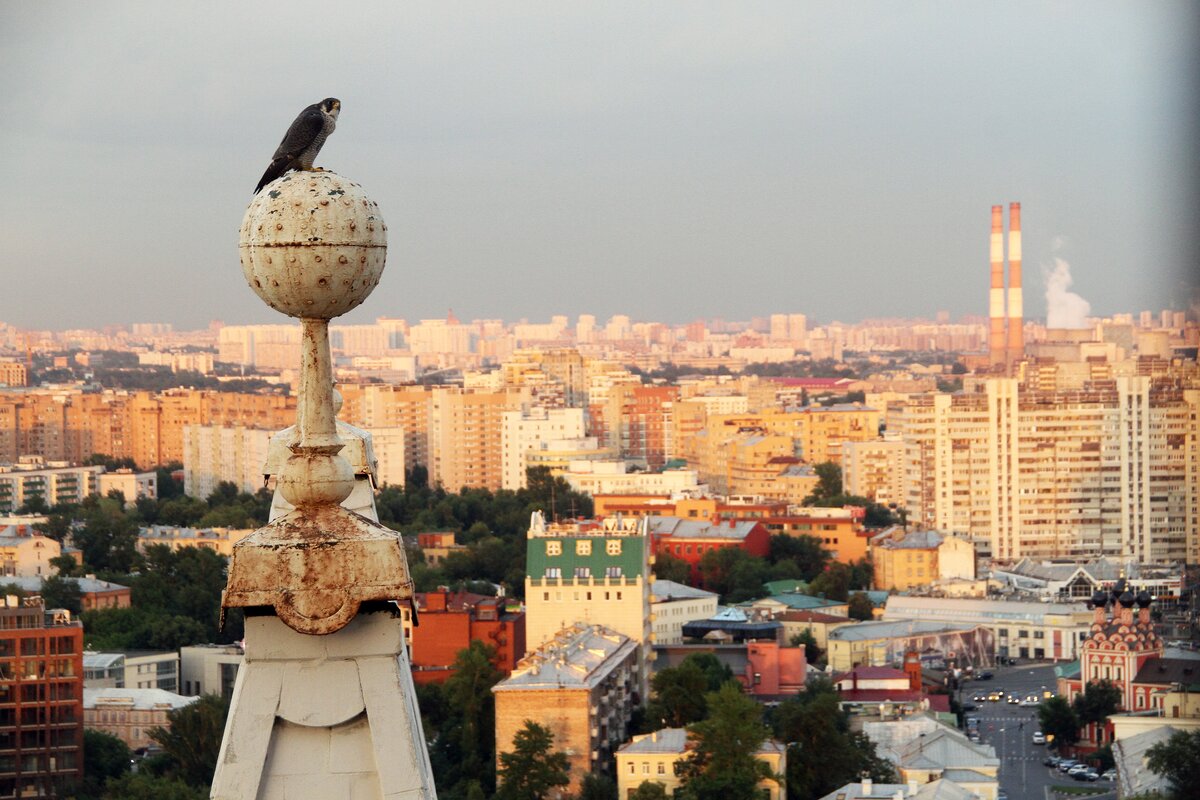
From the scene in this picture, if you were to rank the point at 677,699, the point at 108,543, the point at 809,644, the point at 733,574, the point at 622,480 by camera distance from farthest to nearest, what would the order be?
the point at 622,480, the point at 108,543, the point at 733,574, the point at 809,644, the point at 677,699

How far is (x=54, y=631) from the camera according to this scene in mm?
16594

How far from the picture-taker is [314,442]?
1511 millimetres

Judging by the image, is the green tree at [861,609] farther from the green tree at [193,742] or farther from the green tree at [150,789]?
the green tree at [150,789]

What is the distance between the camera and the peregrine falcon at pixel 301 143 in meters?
1.66

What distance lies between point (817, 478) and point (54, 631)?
2733 cm

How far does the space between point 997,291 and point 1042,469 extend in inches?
697

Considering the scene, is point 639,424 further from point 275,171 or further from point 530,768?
point 275,171

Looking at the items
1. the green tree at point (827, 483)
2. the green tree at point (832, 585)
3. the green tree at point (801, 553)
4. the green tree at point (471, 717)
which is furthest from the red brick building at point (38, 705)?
the green tree at point (827, 483)

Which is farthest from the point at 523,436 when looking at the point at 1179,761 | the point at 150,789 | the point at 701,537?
the point at 1179,761

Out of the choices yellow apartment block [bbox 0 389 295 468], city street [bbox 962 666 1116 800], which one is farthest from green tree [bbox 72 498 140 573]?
yellow apartment block [bbox 0 389 295 468]

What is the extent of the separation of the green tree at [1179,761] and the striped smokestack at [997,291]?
131 ft

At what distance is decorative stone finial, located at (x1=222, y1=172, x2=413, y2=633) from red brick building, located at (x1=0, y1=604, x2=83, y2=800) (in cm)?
1485

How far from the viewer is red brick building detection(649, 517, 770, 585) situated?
1206 inches

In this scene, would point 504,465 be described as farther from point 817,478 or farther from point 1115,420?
point 1115,420
